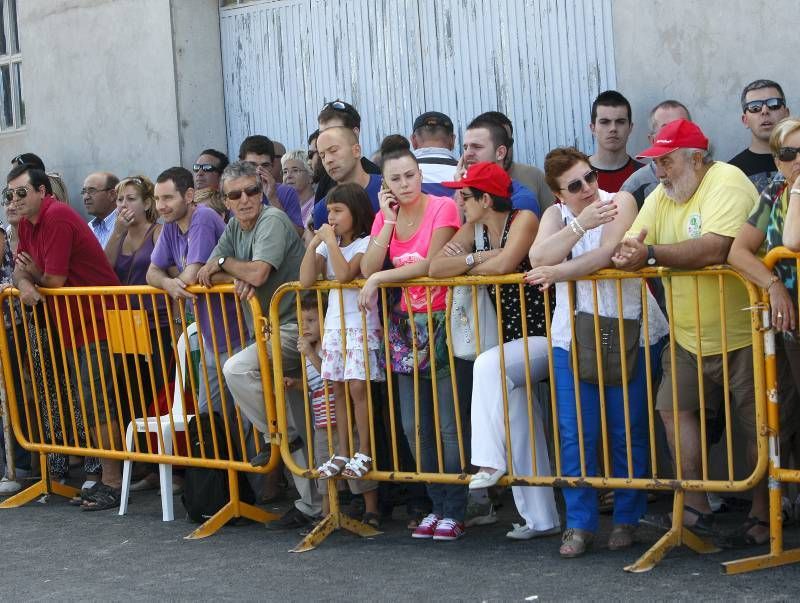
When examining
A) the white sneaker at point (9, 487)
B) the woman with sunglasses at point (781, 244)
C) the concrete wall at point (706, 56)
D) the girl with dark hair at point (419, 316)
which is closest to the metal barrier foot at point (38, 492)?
the white sneaker at point (9, 487)

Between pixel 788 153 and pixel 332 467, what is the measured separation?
116 inches

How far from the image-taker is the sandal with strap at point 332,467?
7457mm

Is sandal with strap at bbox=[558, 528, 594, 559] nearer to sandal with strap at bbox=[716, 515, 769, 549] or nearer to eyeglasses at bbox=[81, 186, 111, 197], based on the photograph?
sandal with strap at bbox=[716, 515, 769, 549]

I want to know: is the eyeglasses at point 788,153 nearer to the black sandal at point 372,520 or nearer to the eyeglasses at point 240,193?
the black sandal at point 372,520

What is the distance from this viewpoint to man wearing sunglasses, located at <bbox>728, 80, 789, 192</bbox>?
774 centimetres

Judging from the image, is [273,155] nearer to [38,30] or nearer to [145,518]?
[145,518]

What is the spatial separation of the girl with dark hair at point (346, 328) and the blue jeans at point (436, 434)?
213mm

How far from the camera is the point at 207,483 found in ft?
27.0

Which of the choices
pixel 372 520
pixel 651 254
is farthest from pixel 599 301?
pixel 372 520

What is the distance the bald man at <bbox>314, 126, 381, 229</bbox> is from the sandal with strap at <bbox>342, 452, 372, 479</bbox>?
1.54 m

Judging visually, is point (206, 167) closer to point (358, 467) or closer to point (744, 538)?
point (358, 467)

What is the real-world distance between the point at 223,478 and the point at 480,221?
7.79 ft

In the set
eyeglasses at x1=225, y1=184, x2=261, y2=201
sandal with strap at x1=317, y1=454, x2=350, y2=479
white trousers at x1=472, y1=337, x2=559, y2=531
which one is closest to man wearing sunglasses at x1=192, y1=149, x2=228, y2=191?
eyeglasses at x1=225, y1=184, x2=261, y2=201

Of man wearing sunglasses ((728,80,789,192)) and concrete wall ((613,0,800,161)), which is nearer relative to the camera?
man wearing sunglasses ((728,80,789,192))
